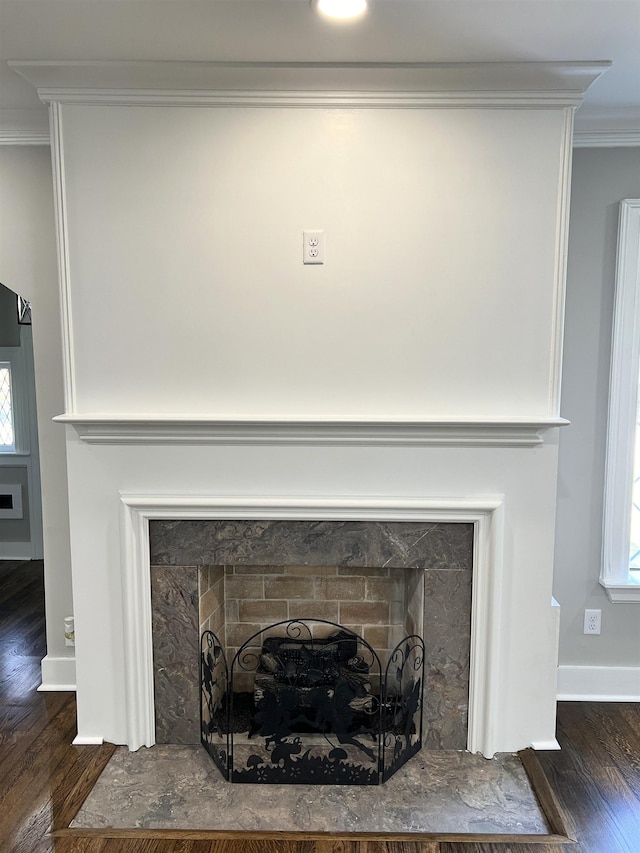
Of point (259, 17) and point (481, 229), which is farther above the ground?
point (259, 17)

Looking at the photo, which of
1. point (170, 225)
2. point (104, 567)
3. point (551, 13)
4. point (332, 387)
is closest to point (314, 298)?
point (332, 387)

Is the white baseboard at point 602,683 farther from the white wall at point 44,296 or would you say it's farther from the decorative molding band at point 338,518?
the white wall at point 44,296

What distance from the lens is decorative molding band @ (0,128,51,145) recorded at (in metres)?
2.46

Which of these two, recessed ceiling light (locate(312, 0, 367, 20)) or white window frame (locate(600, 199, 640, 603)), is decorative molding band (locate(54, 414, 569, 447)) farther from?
recessed ceiling light (locate(312, 0, 367, 20))

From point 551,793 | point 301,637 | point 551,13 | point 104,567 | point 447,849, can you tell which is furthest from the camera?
point 301,637

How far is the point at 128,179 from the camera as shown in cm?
210

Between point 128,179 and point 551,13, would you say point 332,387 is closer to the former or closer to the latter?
point 128,179

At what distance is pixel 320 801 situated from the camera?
6.65ft

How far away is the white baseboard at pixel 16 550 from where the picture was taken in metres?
4.53

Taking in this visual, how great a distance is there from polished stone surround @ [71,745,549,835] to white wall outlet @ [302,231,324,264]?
5.85ft

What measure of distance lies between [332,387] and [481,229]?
2.41 feet

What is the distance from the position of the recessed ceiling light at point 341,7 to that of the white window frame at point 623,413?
1.42m

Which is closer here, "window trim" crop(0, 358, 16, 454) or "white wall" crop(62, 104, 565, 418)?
"white wall" crop(62, 104, 565, 418)

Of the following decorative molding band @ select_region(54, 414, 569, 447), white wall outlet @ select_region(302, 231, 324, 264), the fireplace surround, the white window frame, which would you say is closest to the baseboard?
the fireplace surround
